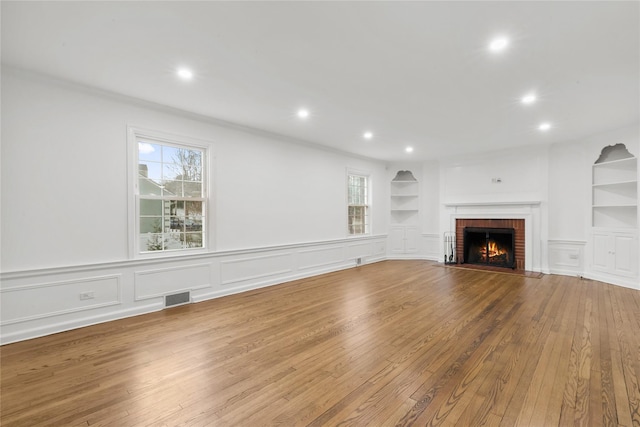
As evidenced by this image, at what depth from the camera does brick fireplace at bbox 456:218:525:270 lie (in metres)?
6.25

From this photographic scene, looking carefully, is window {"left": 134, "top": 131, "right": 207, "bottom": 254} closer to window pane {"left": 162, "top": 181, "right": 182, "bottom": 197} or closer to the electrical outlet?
window pane {"left": 162, "top": 181, "right": 182, "bottom": 197}

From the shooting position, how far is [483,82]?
308 cm

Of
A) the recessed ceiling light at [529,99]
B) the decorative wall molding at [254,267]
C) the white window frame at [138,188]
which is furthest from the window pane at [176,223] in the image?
the recessed ceiling light at [529,99]

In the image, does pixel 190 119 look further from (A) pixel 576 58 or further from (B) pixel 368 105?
(A) pixel 576 58

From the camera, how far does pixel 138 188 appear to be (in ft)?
12.0

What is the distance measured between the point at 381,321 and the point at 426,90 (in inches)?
105

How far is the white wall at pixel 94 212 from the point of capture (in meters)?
2.86

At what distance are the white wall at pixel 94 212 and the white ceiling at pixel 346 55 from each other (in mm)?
298

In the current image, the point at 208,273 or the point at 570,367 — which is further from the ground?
the point at 208,273

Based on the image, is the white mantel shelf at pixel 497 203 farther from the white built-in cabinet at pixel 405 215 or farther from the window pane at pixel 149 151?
the window pane at pixel 149 151

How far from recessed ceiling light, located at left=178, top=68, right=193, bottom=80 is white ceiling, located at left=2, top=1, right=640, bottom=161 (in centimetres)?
7

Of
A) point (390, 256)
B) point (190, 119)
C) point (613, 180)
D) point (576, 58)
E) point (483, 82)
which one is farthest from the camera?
point (390, 256)

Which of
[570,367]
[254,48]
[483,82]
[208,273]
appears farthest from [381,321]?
[254,48]

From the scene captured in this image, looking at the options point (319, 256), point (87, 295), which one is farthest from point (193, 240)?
point (319, 256)
